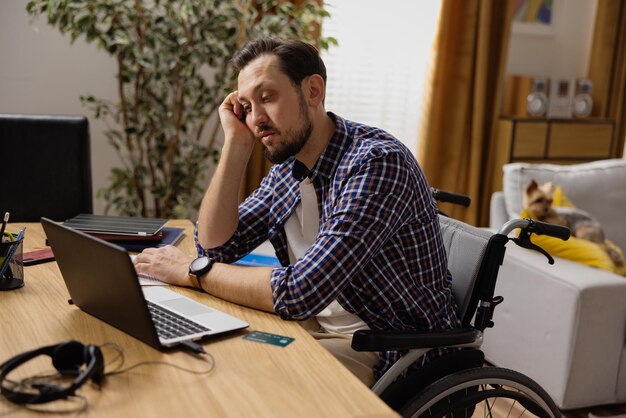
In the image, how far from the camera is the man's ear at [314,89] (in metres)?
1.60

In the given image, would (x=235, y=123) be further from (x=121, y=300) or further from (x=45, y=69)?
(x=45, y=69)

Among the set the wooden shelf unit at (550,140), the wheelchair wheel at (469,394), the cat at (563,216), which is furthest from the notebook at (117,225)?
the wooden shelf unit at (550,140)

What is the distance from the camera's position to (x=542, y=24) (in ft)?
14.8

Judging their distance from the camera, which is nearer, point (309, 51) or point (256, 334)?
point (256, 334)

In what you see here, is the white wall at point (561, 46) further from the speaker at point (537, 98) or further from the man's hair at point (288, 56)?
the man's hair at point (288, 56)

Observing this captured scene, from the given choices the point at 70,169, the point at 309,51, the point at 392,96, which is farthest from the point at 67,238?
the point at 392,96

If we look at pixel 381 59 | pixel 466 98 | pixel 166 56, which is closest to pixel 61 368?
pixel 166 56

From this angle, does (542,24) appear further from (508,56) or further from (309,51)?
(309,51)

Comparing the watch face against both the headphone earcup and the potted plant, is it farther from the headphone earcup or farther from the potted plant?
the potted plant

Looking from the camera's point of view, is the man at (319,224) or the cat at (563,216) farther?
the cat at (563,216)

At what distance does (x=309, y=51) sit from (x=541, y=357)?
1585mm

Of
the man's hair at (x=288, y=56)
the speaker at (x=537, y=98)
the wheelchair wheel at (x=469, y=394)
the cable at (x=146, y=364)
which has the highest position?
the man's hair at (x=288, y=56)

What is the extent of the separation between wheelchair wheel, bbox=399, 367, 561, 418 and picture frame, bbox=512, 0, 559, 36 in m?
3.40

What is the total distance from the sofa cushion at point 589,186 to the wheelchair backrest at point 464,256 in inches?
57.9
